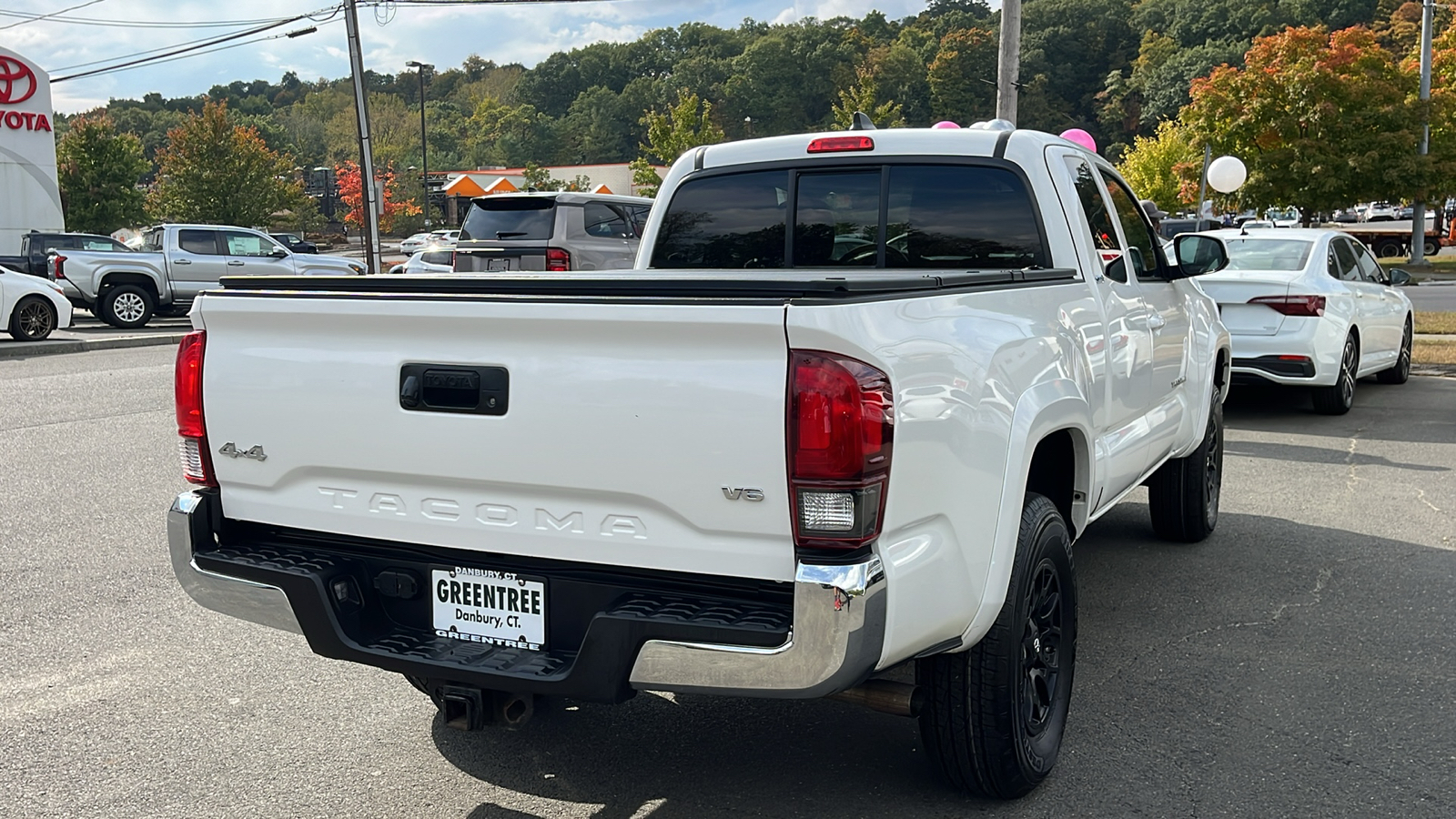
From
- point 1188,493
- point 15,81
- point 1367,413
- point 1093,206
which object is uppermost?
point 15,81

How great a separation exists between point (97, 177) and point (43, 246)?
104ft

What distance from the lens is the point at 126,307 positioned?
A: 21.8 meters

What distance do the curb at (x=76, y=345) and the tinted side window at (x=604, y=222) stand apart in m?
5.79

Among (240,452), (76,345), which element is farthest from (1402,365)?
(76,345)

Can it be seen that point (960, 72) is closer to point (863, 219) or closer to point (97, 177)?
point (97, 177)

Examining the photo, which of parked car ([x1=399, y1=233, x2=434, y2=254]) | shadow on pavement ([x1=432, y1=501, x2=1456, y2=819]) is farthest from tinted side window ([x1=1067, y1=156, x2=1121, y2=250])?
parked car ([x1=399, y1=233, x2=434, y2=254])

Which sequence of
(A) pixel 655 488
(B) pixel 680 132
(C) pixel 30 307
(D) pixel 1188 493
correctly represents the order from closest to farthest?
(A) pixel 655 488, (D) pixel 1188 493, (C) pixel 30 307, (B) pixel 680 132

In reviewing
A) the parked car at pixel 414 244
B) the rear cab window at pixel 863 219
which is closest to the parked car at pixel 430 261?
the rear cab window at pixel 863 219

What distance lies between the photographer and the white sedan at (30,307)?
58.2 ft

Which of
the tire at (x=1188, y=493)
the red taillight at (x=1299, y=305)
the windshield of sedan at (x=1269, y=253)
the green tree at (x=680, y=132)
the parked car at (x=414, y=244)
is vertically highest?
the green tree at (x=680, y=132)

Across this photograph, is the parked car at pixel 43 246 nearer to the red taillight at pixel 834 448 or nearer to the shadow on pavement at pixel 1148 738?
the shadow on pavement at pixel 1148 738

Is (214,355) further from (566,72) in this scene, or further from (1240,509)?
(566,72)

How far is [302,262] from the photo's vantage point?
23938 millimetres

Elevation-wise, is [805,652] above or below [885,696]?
above
